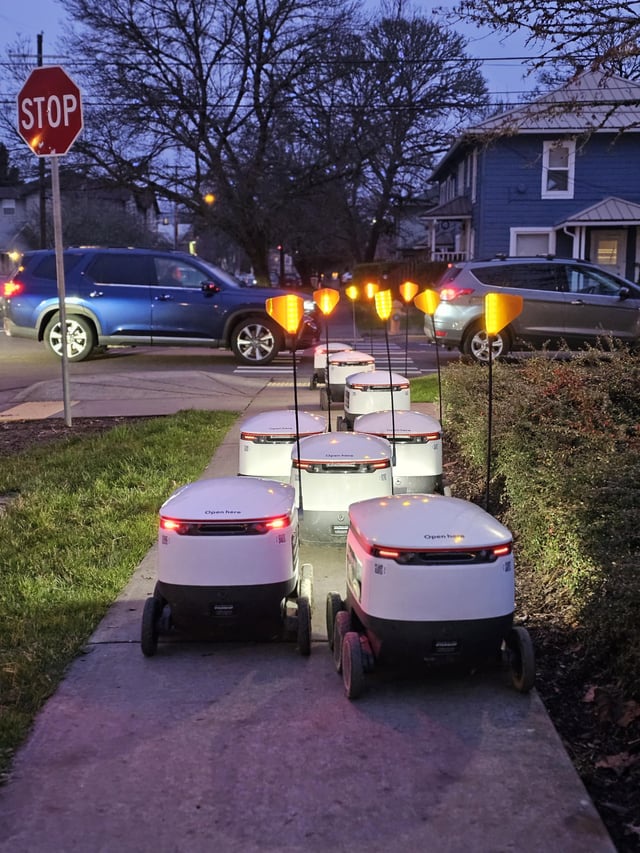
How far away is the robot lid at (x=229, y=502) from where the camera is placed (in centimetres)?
385

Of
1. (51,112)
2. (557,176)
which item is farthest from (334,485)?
(557,176)

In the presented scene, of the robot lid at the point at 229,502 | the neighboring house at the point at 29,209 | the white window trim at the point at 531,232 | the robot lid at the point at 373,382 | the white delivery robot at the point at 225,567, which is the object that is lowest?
the white delivery robot at the point at 225,567

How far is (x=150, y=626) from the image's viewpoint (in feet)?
13.0

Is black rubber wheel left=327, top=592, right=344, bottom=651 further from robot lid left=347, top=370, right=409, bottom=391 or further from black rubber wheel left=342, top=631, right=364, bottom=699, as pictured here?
robot lid left=347, top=370, right=409, bottom=391

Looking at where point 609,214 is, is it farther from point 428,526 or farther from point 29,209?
point 29,209

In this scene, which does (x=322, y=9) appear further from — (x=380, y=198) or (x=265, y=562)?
(x=265, y=562)

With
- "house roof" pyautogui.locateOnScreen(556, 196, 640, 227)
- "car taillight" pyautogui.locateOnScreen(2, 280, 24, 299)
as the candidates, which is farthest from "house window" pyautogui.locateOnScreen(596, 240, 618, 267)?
"car taillight" pyautogui.locateOnScreen(2, 280, 24, 299)

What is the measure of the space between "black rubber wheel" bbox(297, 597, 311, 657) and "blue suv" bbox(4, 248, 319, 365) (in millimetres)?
11210

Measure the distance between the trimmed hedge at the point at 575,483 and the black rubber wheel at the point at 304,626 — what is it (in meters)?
1.14

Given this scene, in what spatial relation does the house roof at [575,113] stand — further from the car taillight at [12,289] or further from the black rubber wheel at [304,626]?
the car taillight at [12,289]

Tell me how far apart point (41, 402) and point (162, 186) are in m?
19.8

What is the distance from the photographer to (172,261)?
1518cm

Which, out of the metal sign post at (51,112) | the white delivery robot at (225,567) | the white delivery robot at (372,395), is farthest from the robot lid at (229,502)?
the metal sign post at (51,112)

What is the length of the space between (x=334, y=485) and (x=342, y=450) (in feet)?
0.73
